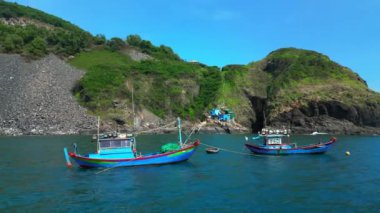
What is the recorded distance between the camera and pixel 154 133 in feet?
422

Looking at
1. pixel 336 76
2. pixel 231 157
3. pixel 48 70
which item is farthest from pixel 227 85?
pixel 231 157

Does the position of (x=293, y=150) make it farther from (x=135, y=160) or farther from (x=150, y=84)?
(x=150, y=84)

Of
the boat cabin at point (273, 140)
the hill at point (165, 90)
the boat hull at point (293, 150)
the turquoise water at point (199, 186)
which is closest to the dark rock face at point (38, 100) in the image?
the hill at point (165, 90)

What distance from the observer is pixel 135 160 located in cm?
4684

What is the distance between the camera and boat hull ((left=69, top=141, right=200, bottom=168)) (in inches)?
1810

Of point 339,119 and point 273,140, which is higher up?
point 339,119

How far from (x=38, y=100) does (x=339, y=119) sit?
10141 cm

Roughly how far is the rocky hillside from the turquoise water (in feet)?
268

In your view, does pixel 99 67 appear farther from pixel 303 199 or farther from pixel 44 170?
pixel 303 199

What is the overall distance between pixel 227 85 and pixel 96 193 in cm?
14212

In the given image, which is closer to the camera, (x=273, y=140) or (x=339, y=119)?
(x=273, y=140)

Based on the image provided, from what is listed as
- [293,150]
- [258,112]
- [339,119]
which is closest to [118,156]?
[293,150]

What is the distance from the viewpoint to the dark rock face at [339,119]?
424 feet

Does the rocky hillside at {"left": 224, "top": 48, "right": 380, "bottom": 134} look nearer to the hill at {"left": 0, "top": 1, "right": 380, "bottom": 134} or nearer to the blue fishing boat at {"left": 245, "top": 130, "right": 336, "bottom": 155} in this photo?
the hill at {"left": 0, "top": 1, "right": 380, "bottom": 134}
